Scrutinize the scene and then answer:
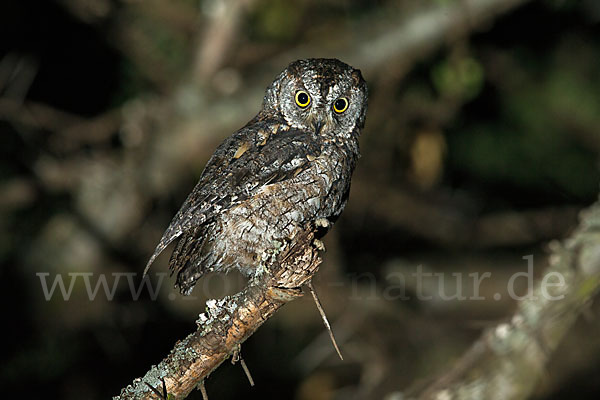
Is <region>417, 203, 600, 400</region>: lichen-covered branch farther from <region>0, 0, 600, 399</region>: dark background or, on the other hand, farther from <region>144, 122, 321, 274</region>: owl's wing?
<region>0, 0, 600, 399</region>: dark background

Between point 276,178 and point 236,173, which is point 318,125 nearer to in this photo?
point 276,178

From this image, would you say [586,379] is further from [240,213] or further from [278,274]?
[278,274]

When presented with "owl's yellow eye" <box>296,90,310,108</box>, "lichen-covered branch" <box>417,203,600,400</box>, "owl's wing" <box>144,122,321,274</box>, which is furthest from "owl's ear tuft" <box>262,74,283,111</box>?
"lichen-covered branch" <box>417,203,600,400</box>

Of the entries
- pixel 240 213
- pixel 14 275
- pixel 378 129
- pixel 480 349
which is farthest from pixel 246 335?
pixel 14 275

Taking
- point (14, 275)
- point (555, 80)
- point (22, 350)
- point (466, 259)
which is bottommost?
point (22, 350)

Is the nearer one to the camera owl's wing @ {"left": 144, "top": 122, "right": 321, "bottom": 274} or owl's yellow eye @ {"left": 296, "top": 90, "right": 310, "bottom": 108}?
owl's wing @ {"left": 144, "top": 122, "right": 321, "bottom": 274}

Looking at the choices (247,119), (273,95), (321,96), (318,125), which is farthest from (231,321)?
(247,119)
